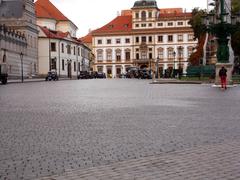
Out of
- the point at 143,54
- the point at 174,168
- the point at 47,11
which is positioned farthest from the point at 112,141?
the point at 143,54

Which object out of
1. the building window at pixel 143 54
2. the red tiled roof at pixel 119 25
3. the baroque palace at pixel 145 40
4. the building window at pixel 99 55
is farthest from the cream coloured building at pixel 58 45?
the building window at pixel 143 54

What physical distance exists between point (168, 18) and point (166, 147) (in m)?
143

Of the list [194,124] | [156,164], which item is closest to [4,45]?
[194,124]

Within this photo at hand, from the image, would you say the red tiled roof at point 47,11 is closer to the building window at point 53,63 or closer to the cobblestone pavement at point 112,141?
the building window at point 53,63

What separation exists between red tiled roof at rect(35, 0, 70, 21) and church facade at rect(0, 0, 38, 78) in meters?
21.3

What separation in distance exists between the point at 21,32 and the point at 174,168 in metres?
91.7

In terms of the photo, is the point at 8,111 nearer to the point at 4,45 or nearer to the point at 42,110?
the point at 42,110

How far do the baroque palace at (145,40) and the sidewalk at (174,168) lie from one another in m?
141

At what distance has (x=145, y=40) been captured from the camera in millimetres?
156875

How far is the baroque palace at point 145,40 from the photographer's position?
152750mm

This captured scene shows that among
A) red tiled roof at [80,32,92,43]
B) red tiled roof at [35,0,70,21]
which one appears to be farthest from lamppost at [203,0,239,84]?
red tiled roof at [80,32,92,43]

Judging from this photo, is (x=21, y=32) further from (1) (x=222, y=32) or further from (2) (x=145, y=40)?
(2) (x=145, y=40)

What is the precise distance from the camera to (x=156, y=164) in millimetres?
8234

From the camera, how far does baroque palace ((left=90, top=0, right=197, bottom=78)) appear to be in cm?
15275
